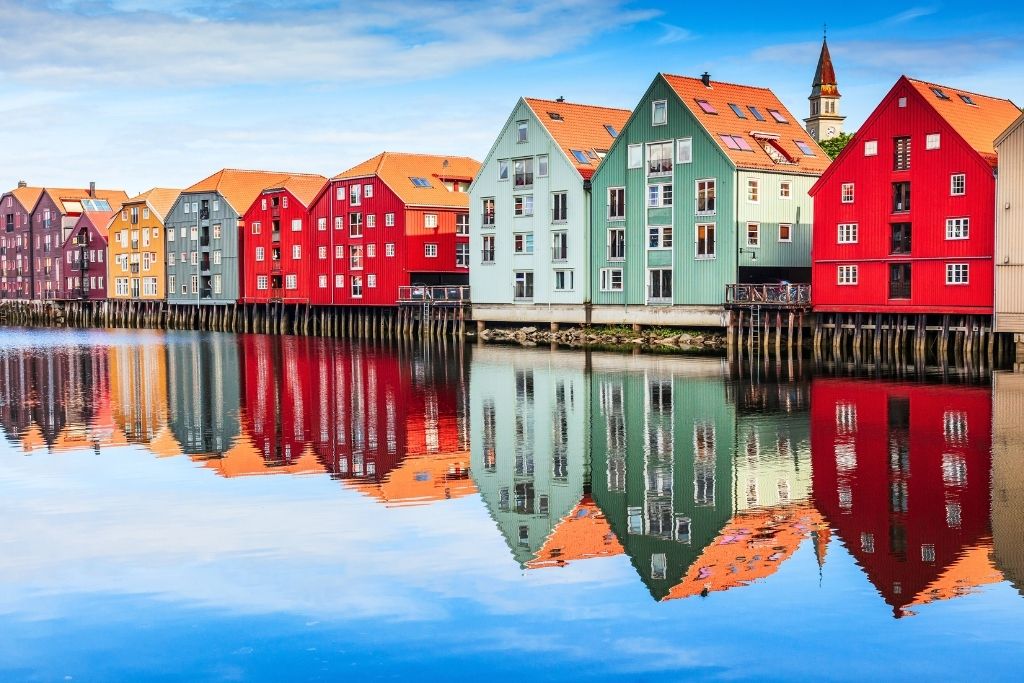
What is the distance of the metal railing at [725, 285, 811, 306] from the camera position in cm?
6075

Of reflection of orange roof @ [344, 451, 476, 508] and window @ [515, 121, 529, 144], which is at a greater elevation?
window @ [515, 121, 529, 144]

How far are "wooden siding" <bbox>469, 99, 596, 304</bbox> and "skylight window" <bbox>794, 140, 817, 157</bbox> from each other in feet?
39.9

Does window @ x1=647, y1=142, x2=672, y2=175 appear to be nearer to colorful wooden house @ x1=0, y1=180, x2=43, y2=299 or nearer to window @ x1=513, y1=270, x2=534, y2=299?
window @ x1=513, y1=270, x2=534, y2=299

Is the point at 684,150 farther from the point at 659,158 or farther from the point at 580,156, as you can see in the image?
the point at 580,156

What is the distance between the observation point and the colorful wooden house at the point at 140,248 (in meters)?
113

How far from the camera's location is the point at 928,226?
55.6m

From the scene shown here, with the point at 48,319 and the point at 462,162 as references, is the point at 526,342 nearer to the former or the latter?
the point at 462,162

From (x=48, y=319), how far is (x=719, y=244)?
8648cm

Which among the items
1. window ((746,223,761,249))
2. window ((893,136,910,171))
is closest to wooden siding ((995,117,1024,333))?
window ((893,136,910,171))

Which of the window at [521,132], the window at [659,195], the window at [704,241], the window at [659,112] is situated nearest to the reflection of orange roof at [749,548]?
the window at [704,241]

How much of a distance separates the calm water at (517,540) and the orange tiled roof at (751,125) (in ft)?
101

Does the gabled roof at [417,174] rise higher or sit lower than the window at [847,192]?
higher

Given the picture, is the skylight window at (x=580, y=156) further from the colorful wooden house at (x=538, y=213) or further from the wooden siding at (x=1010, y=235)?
the wooden siding at (x=1010, y=235)

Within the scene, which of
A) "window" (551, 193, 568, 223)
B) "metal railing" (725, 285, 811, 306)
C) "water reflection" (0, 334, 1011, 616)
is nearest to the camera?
"water reflection" (0, 334, 1011, 616)
